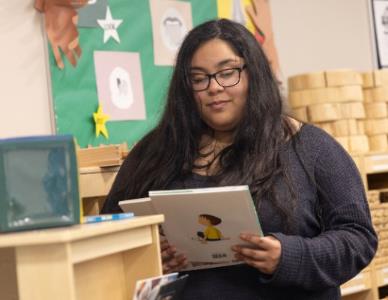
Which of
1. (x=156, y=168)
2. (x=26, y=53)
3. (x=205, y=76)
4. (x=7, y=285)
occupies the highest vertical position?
(x=26, y=53)

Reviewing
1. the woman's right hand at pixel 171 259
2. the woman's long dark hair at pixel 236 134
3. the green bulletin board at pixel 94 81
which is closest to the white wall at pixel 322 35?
the green bulletin board at pixel 94 81

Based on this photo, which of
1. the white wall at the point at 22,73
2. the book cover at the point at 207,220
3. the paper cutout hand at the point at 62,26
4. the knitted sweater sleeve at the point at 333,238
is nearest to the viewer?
the book cover at the point at 207,220

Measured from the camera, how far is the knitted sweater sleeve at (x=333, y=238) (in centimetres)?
174

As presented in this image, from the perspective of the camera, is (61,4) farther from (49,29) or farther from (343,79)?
(343,79)

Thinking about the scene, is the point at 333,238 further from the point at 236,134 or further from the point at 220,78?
the point at 220,78

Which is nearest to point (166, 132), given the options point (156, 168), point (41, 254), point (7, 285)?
point (156, 168)

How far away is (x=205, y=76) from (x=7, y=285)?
0.73 metres

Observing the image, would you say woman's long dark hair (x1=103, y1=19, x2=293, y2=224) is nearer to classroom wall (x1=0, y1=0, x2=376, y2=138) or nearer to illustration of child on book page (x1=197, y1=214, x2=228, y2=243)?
illustration of child on book page (x1=197, y1=214, x2=228, y2=243)

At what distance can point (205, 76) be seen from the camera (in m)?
1.91

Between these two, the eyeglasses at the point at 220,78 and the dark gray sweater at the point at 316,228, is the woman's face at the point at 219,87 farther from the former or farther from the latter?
the dark gray sweater at the point at 316,228

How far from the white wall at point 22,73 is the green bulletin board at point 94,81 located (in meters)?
0.04

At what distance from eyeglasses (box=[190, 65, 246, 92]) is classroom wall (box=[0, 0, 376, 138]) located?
759 mm

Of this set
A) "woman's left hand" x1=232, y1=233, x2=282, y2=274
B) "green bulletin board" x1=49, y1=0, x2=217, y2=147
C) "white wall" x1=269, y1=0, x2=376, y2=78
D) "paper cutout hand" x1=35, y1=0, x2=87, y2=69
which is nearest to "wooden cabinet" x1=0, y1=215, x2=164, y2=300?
"woman's left hand" x1=232, y1=233, x2=282, y2=274

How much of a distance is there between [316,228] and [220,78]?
17.6 inches
